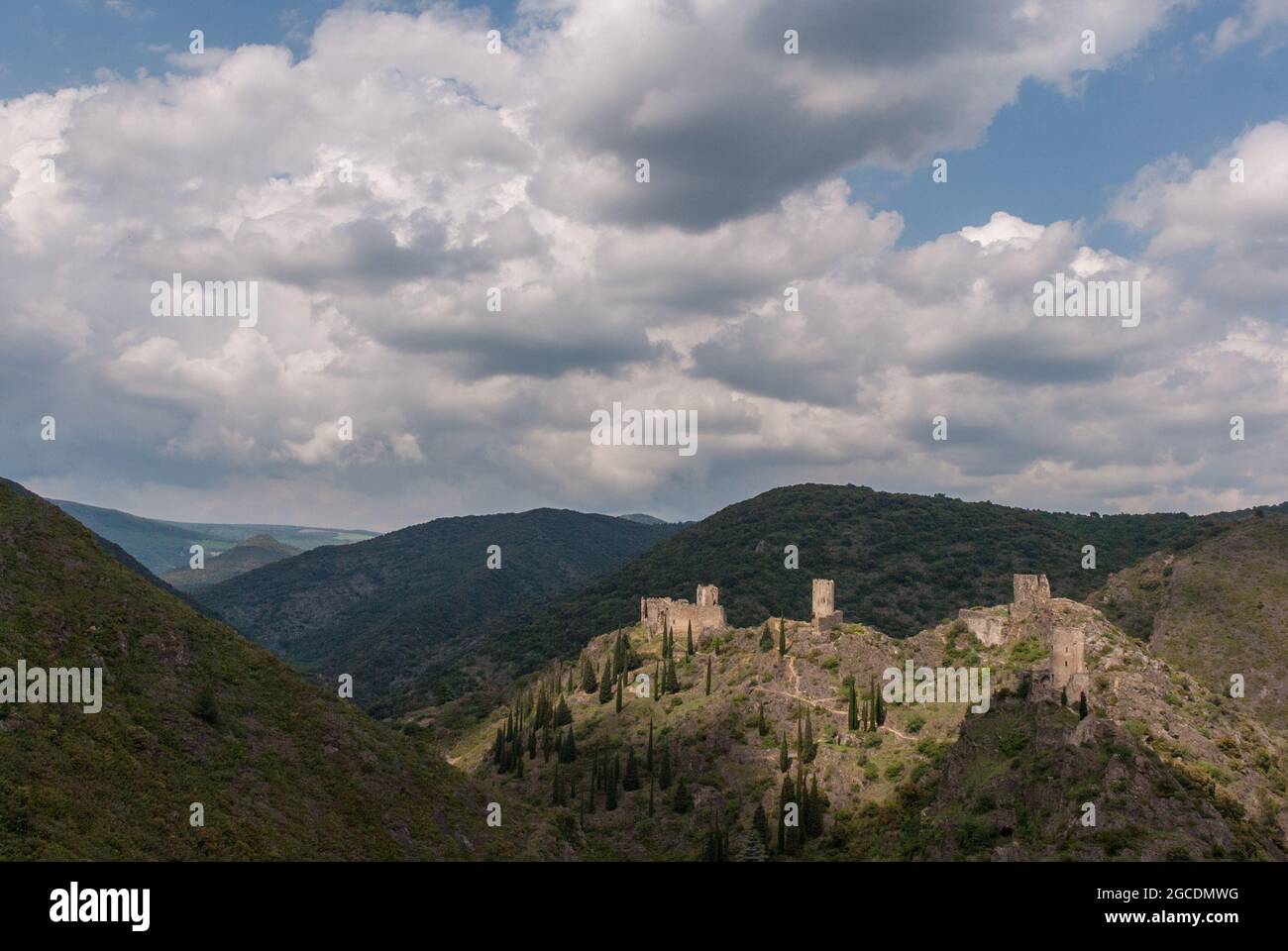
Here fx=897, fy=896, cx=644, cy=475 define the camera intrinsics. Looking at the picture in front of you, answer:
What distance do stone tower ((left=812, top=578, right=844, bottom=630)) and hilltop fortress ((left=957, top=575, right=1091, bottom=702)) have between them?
60.0 ft

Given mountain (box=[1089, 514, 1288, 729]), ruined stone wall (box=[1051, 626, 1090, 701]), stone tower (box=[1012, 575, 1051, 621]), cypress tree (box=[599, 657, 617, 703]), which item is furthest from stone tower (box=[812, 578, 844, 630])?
mountain (box=[1089, 514, 1288, 729])

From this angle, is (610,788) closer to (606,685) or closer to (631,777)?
(631,777)

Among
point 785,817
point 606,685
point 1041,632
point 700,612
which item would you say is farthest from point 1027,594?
point 606,685

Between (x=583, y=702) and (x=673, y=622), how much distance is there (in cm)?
1766

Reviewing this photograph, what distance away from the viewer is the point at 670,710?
348 feet

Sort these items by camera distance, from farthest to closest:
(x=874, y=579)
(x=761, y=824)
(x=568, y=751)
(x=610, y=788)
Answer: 1. (x=874, y=579)
2. (x=568, y=751)
3. (x=610, y=788)
4. (x=761, y=824)

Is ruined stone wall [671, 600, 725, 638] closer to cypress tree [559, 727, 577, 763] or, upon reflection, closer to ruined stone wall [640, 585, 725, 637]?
ruined stone wall [640, 585, 725, 637]

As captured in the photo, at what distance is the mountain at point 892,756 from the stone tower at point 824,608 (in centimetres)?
190

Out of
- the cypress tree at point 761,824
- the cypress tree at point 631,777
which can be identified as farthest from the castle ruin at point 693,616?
the cypress tree at point 761,824

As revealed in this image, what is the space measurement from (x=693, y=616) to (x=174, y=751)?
265ft

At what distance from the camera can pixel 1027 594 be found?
8806 centimetres

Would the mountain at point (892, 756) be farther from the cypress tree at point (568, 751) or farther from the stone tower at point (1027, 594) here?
the stone tower at point (1027, 594)

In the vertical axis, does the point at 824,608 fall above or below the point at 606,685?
above
